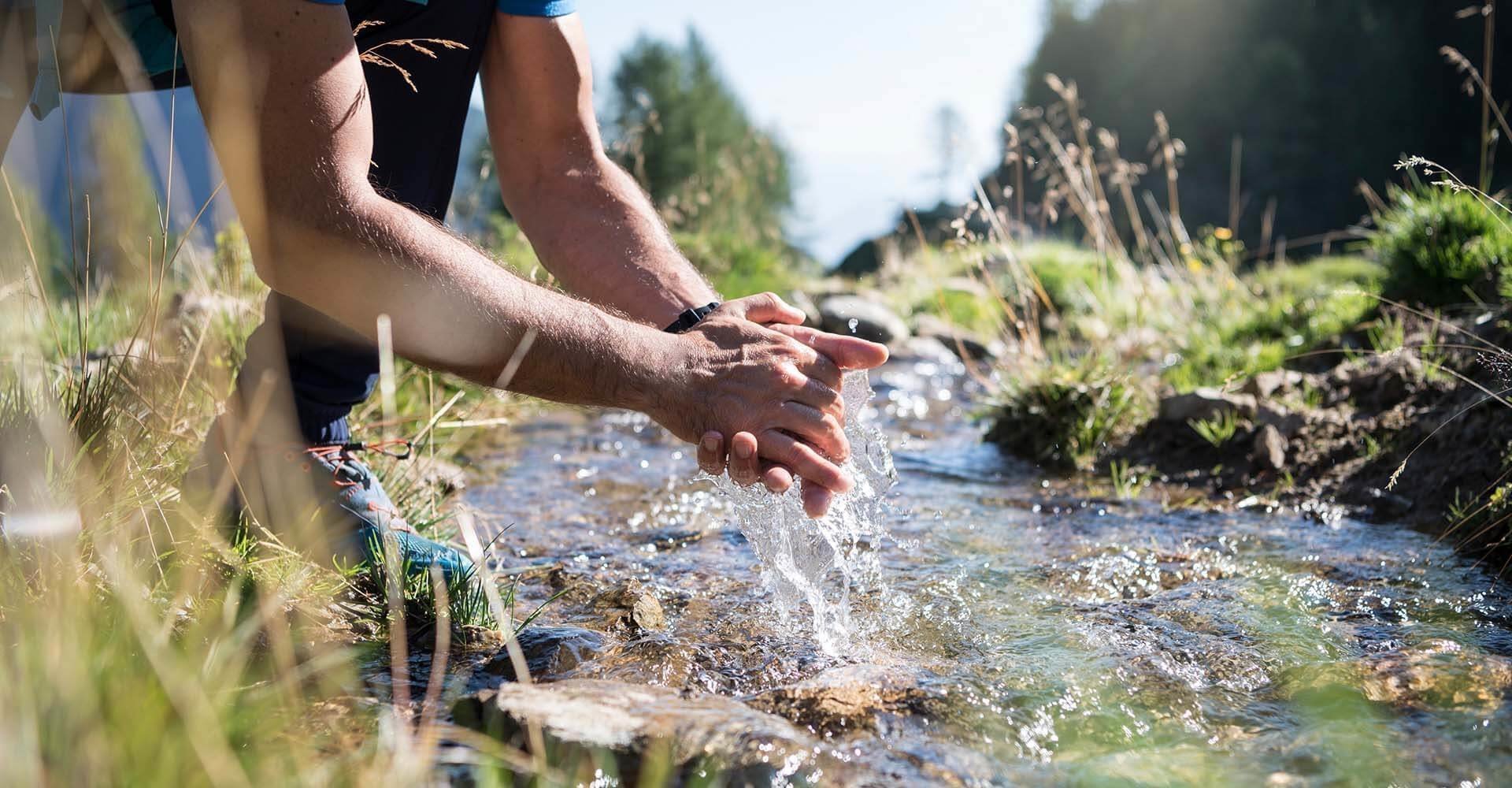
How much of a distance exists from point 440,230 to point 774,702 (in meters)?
0.96

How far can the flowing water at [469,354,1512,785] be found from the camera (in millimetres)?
1521

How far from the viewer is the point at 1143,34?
3494 centimetres

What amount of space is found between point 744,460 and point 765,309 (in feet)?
1.38

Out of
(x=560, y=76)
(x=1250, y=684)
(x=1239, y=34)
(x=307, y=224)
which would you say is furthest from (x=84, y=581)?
(x=1239, y=34)

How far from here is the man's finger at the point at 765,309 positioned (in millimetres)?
2186

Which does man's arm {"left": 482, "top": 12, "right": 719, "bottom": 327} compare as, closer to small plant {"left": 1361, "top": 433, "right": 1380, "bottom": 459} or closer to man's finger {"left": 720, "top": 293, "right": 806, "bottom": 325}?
man's finger {"left": 720, "top": 293, "right": 806, "bottom": 325}

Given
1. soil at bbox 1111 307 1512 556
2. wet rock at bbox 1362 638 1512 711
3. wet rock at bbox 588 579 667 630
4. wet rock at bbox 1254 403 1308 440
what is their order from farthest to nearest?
wet rock at bbox 1254 403 1308 440 → soil at bbox 1111 307 1512 556 → wet rock at bbox 588 579 667 630 → wet rock at bbox 1362 638 1512 711

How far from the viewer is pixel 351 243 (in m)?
1.71

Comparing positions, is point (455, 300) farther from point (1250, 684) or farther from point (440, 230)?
point (1250, 684)

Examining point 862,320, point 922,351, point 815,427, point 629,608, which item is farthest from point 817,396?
point 862,320

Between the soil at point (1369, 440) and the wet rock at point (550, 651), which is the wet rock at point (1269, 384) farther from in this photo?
the wet rock at point (550, 651)

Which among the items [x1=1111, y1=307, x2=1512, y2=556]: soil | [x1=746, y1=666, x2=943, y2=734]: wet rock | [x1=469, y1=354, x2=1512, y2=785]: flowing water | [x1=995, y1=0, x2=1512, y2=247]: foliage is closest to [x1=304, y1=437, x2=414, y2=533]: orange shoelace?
[x1=469, y1=354, x2=1512, y2=785]: flowing water

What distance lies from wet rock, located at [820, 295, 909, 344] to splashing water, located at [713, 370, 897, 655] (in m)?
4.48

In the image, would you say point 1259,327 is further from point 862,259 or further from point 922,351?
point 862,259
